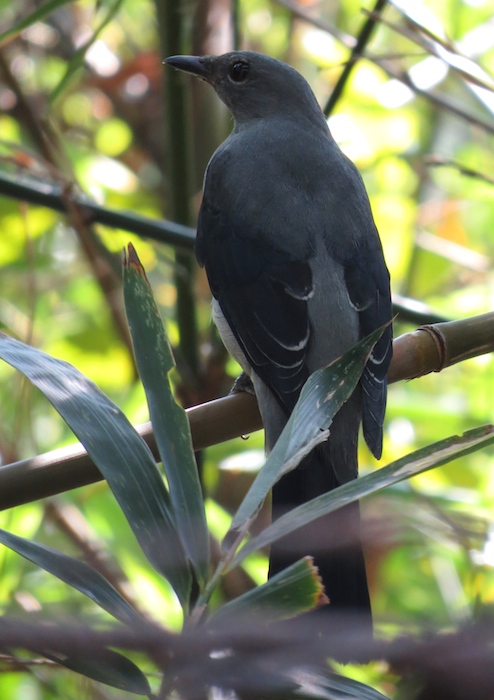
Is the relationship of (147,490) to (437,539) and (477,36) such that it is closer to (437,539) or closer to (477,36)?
(437,539)

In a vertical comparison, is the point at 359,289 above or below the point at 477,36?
below

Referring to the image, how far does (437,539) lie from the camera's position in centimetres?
345

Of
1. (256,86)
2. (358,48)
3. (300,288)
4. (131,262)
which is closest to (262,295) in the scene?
(300,288)

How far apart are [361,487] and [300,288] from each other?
4.57ft

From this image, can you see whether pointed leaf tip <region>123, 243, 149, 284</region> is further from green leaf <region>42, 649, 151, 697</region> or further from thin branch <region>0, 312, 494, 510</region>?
green leaf <region>42, 649, 151, 697</region>

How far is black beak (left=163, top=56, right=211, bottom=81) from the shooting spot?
10.8ft

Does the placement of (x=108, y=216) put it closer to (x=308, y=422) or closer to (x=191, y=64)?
(x=191, y=64)

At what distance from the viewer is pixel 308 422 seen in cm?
150

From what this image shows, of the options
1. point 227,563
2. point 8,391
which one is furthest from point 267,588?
point 8,391

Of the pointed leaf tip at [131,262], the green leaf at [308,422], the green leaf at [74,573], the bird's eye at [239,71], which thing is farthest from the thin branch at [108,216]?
the green leaf at [74,573]

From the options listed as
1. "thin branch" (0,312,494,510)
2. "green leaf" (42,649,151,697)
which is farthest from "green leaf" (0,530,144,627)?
"thin branch" (0,312,494,510)

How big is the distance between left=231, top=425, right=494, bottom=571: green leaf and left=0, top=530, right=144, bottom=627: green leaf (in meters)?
0.20

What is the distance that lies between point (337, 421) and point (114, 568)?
5.04 ft

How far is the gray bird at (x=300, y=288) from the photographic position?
220cm
